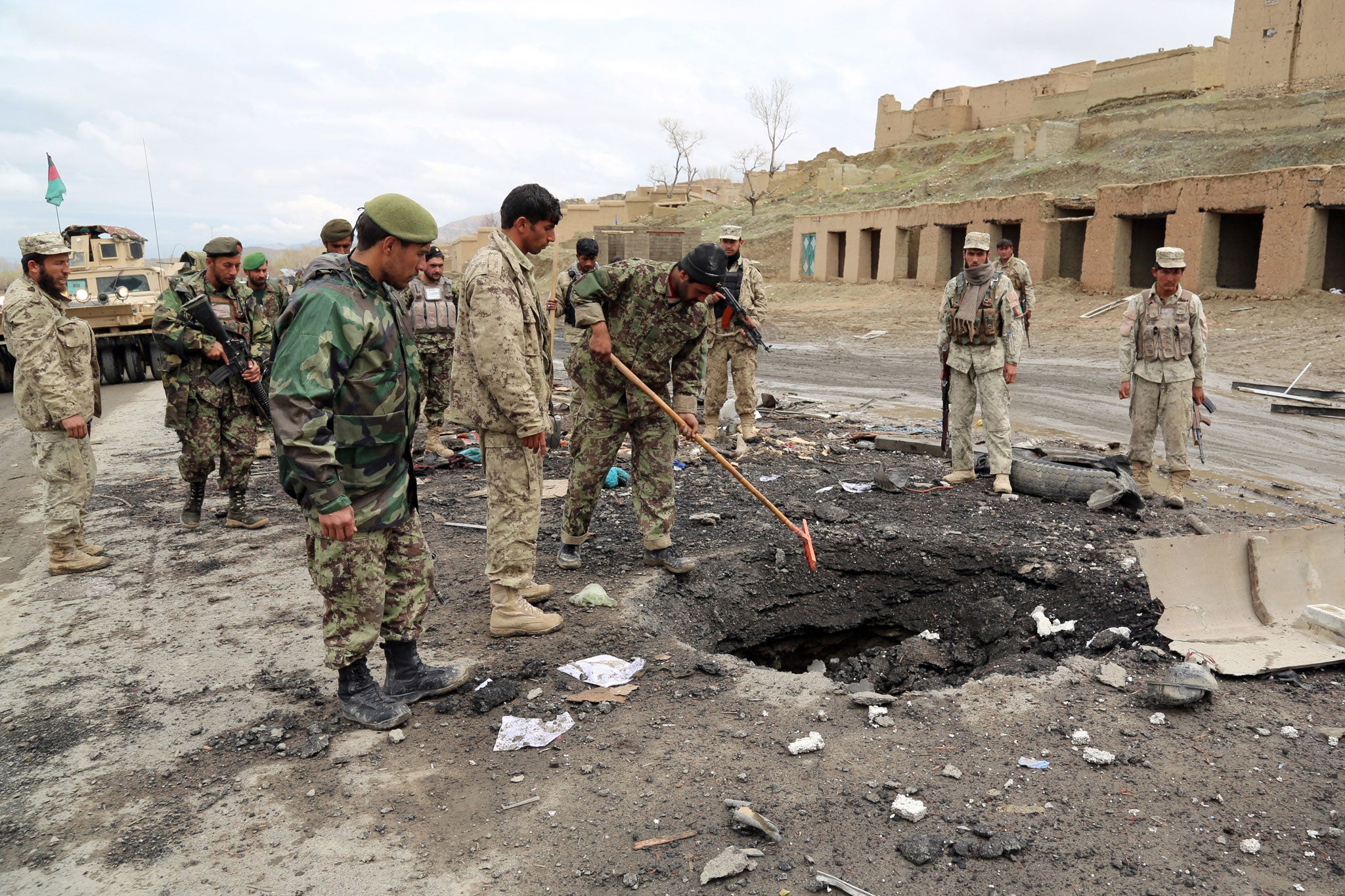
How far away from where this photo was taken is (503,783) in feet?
8.86

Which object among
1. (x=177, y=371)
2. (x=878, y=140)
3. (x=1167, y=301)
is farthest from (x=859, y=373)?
(x=878, y=140)

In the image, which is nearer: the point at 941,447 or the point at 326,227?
the point at 326,227

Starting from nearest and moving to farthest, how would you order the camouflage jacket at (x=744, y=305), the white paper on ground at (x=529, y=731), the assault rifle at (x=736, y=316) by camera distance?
the white paper on ground at (x=529, y=731), the assault rifle at (x=736, y=316), the camouflage jacket at (x=744, y=305)

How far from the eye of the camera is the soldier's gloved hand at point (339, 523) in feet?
8.70

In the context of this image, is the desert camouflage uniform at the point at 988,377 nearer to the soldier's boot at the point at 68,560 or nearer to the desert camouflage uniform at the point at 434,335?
the desert camouflage uniform at the point at 434,335

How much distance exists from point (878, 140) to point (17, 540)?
45123 millimetres

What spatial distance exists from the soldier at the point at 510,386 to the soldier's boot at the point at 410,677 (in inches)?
21.1

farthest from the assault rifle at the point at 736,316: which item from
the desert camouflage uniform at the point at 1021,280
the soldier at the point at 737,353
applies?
the desert camouflage uniform at the point at 1021,280

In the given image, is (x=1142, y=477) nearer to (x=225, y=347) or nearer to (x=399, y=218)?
(x=399, y=218)

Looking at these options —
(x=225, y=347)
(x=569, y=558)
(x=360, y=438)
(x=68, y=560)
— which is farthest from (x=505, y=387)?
(x=68, y=560)

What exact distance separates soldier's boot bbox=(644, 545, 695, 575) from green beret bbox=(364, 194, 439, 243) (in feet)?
7.36

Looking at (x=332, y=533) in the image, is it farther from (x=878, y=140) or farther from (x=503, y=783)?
(x=878, y=140)

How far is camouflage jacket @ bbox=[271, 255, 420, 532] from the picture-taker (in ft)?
8.52

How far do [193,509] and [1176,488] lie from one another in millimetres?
6574
